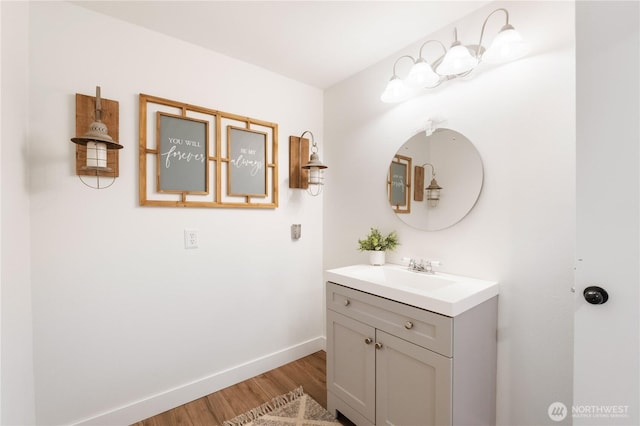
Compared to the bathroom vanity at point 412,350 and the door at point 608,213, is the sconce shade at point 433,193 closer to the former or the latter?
the bathroom vanity at point 412,350

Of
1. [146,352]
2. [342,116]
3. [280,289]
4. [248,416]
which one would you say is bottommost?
[248,416]

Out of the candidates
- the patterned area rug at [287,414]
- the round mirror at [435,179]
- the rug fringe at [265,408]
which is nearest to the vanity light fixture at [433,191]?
the round mirror at [435,179]

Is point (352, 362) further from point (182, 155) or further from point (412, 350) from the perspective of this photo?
point (182, 155)

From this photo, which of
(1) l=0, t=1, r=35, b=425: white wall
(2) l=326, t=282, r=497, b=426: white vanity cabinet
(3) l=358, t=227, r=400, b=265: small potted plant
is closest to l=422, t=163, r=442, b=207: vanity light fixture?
(3) l=358, t=227, r=400, b=265: small potted plant

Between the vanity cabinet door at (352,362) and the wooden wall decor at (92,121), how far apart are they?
1584 mm

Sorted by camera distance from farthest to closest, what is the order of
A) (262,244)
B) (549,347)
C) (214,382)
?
(262,244) → (214,382) → (549,347)

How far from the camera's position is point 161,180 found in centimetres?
176

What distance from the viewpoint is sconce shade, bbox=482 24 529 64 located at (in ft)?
4.36

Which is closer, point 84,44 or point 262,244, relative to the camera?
point 84,44

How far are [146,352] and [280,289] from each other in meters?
1.00

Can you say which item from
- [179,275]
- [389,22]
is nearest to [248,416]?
[179,275]

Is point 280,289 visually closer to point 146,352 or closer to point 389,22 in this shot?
point 146,352

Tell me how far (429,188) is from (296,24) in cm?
133

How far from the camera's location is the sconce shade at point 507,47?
1.33 meters
